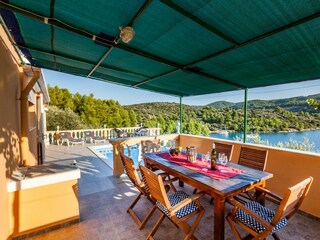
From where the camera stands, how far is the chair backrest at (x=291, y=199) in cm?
147

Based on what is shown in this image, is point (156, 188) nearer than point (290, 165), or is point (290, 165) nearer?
point (156, 188)

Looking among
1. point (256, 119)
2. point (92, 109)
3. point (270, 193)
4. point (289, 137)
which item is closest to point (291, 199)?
point (270, 193)

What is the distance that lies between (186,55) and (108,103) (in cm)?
1479

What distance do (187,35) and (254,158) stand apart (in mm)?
2302

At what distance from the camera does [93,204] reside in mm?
3074

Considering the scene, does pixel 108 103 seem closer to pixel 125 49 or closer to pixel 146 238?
pixel 125 49

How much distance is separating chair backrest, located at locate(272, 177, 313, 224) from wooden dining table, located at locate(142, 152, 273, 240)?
44 cm

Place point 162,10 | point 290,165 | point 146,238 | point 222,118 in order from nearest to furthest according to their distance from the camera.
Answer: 1. point 162,10
2. point 146,238
3. point 290,165
4. point 222,118

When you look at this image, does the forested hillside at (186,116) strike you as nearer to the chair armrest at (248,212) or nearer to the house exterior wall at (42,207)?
the chair armrest at (248,212)

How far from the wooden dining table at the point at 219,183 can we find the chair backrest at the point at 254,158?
1.36 ft

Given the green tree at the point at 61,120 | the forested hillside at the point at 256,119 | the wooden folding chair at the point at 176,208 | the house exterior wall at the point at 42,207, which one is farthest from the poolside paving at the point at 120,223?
the green tree at the point at 61,120

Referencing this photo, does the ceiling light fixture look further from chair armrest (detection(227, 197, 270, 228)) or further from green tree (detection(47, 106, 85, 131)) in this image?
green tree (detection(47, 106, 85, 131))

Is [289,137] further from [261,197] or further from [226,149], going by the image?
[261,197]

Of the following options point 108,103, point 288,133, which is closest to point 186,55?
point 288,133
